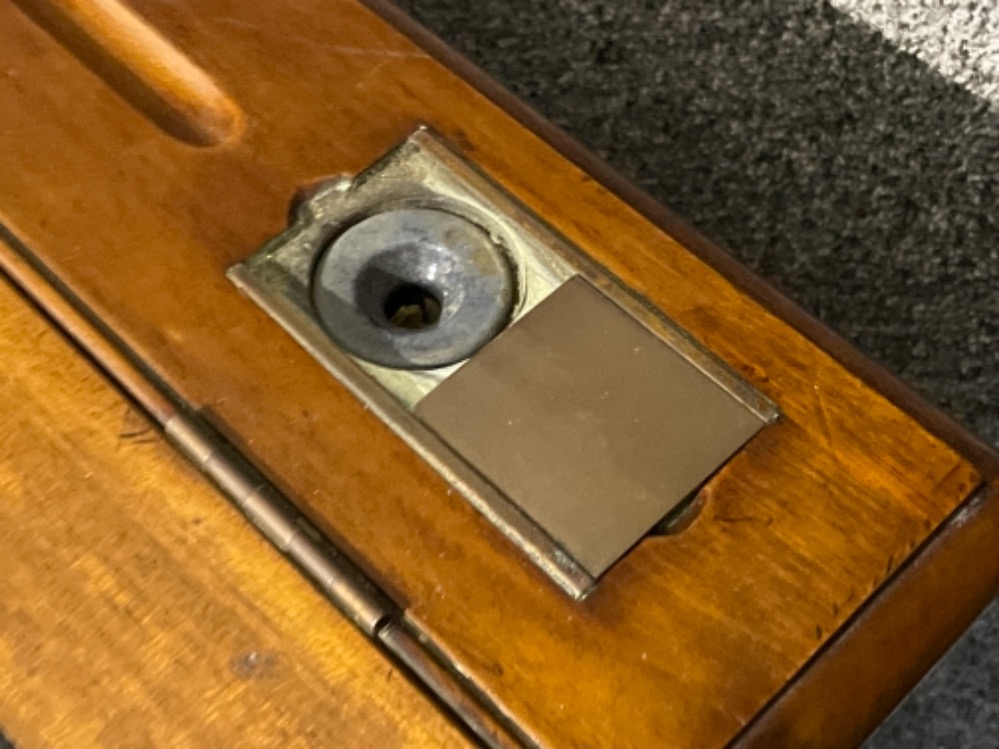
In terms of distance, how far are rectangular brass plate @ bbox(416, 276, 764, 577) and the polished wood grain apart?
0.10 meters

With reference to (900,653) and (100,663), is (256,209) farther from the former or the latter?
(900,653)

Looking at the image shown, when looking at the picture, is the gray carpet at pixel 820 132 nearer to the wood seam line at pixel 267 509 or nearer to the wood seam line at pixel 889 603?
the wood seam line at pixel 889 603

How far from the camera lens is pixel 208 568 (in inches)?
20.9

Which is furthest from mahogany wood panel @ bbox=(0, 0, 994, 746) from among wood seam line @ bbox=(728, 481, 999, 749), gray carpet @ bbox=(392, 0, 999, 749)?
gray carpet @ bbox=(392, 0, 999, 749)

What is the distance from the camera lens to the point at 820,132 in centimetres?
109

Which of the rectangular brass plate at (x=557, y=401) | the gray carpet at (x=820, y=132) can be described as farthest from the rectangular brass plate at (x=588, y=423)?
the gray carpet at (x=820, y=132)

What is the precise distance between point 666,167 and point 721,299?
1.65ft

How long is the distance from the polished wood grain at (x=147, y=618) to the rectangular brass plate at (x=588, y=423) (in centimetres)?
10

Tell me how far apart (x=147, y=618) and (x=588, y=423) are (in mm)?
216

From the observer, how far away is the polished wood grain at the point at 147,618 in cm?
51

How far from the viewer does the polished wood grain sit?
1.67 feet

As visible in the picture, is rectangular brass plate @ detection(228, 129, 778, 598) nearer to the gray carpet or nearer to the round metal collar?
the round metal collar

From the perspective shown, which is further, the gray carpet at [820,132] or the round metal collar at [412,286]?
the gray carpet at [820,132]

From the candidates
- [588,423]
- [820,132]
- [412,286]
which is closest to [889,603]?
[588,423]
